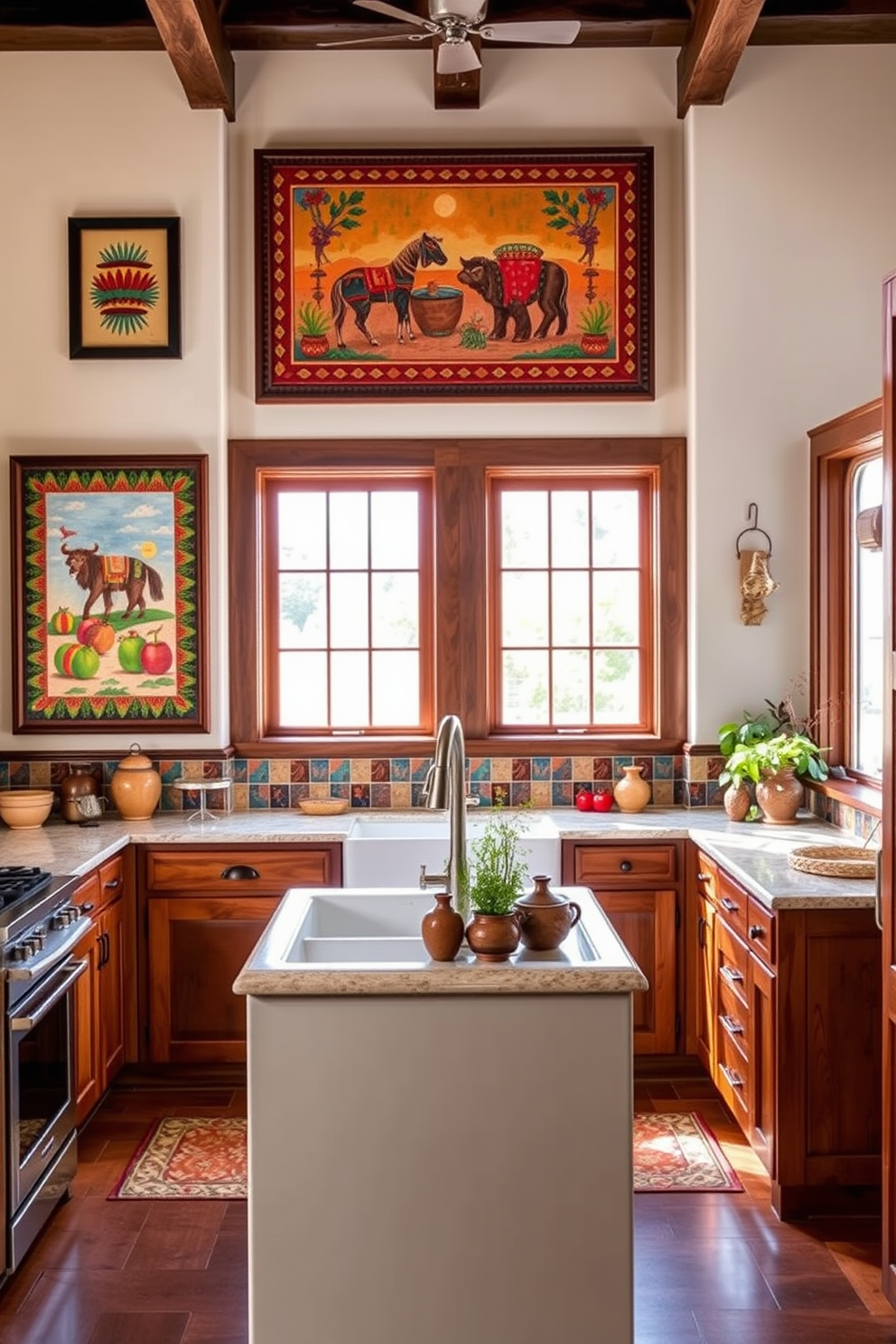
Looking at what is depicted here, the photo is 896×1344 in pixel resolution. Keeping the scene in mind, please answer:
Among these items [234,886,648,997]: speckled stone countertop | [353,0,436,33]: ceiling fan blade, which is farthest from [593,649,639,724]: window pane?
[234,886,648,997]: speckled stone countertop

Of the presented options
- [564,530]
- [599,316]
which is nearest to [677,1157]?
[564,530]

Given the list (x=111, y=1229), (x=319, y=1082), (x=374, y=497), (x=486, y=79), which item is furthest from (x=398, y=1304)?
(x=486, y=79)

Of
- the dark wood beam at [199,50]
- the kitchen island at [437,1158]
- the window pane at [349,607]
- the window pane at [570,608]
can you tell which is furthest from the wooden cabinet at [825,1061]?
the dark wood beam at [199,50]

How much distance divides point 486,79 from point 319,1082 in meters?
4.13

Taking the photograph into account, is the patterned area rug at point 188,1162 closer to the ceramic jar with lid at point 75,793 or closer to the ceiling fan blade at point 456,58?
the ceramic jar with lid at point 75,793

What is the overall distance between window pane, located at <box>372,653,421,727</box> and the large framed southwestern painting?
111 cm

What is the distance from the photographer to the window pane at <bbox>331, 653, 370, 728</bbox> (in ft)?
16.6

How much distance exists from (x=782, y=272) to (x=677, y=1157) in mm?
3361

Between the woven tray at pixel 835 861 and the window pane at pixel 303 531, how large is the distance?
234cm

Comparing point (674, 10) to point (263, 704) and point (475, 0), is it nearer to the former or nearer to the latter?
point (475, 0)

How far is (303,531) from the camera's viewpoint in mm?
5039

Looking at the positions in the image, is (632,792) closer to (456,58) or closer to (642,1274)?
(642,1274)

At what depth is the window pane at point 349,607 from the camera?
504cm

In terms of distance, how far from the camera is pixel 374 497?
5031mm
